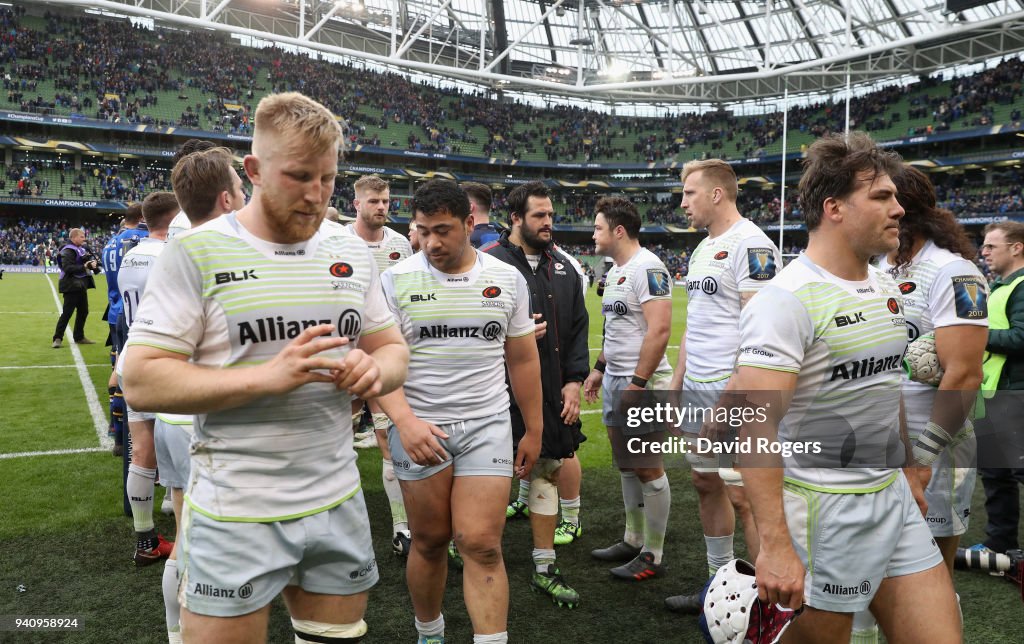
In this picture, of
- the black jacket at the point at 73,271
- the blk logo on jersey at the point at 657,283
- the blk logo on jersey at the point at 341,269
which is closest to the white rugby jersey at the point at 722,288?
the blk logo on jersey at the point at 657,283

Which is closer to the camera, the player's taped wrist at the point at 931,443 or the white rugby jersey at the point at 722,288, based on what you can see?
the player's taped wrist at the point at 931,443

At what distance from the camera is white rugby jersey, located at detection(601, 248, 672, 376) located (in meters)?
5.04

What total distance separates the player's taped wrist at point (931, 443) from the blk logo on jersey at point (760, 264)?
4.05 ft

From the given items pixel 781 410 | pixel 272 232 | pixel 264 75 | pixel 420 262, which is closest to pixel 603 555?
pixel 420 262

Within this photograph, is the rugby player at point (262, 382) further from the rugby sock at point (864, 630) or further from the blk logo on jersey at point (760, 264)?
the blk logo on jersey at point (760, 264)

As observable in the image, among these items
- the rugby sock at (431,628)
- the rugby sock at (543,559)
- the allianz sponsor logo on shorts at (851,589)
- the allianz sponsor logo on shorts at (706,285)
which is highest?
the allianz sponsor logo on shorts at (706,285)

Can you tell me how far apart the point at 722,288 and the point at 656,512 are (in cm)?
156

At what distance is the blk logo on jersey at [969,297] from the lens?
10.4 ft

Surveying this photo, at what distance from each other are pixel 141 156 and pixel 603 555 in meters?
52.5

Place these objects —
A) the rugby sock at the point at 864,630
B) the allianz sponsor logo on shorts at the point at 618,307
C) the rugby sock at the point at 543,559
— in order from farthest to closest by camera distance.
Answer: the allianz sponsor logo on shorts at the point at 618,307, the rugby sock at the point at 543,559, the rugby sock at the point at 864,630

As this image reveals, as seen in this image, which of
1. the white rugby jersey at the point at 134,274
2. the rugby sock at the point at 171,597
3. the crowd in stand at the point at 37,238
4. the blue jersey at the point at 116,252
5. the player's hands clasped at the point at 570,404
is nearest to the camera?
the rugby sock at the point at 171,597

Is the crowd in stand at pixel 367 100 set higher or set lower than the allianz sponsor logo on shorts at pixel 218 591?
higher

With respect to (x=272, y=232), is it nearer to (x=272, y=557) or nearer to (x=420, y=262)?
(x=272, y=557)

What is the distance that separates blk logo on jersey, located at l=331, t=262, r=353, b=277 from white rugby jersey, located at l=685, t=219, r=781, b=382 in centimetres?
261
